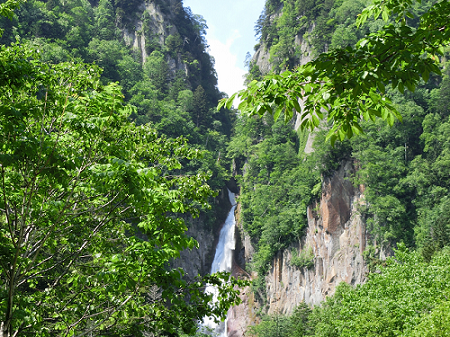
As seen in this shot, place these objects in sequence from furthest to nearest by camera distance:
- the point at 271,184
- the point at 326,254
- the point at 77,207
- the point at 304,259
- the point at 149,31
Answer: the point at 149,31
the point at 271,184
the point at 304,259
the point at 326,254
the point at 77,207

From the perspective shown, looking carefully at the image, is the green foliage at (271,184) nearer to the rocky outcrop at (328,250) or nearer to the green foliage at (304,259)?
the rocky outcrop at (328,250)

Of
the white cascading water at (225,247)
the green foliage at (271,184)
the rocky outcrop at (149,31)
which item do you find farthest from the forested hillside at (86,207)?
the rocky outcrop at (149,31)

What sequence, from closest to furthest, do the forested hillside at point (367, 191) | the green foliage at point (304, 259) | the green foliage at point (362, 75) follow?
1. the green foliage at point (362, 75)
2. the forested hillside at point (367, 191)
3. the green foliage at point (304, 259)

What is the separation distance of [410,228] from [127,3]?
221ft

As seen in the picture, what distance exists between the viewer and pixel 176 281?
4.52 metres

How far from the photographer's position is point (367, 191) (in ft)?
108

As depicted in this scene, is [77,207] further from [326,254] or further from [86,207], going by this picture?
[326,254]

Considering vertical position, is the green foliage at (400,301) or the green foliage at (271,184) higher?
the green foliage at (271,184)

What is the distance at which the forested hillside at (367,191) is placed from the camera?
13953 millimetres

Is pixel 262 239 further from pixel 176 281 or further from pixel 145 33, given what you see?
pixel 145 33

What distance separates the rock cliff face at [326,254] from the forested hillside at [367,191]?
2.84 feet

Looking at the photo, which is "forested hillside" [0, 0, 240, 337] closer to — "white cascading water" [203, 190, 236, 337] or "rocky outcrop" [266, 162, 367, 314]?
"rocky outcrop" [266, 162, 367, 314]

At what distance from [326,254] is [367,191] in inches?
300

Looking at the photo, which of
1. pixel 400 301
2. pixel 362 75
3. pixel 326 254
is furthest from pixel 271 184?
pixel 362 75
